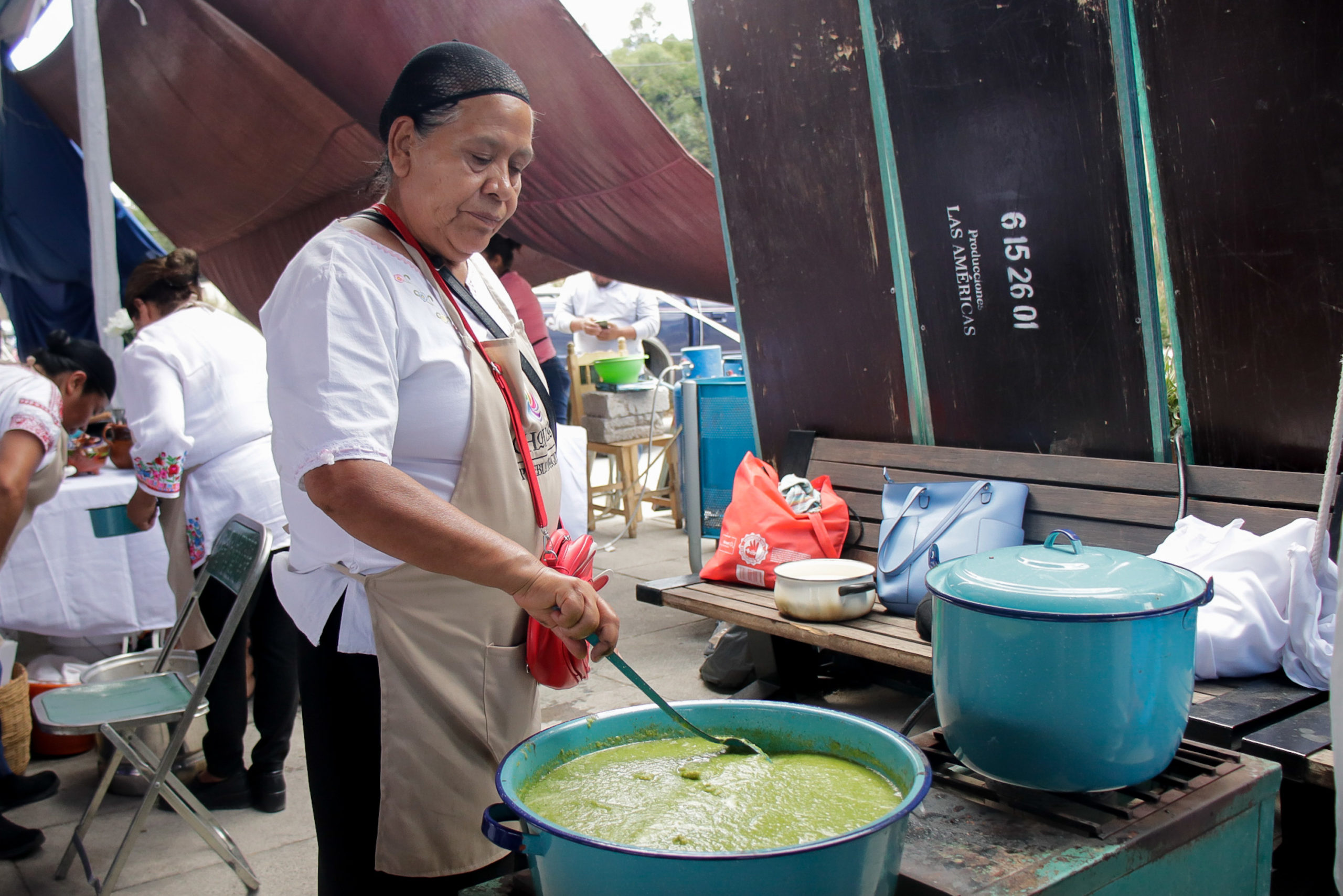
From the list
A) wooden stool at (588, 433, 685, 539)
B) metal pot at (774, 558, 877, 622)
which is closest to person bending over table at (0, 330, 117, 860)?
metal pot at (774, 558, 877, 622)

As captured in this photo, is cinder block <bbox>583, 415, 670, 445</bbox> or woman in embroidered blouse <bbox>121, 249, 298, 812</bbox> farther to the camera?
cinder block <bbox>583, 415, 670, 445</bbox>

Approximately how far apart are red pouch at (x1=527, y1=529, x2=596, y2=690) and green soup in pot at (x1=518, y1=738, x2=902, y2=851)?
0.25 m

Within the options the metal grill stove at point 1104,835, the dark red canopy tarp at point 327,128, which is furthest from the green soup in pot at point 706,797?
the dark red canopy tarp at point 327,128

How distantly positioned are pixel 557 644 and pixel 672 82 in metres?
33.7

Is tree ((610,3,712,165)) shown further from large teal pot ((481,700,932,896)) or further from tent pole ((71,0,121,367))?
large teal pot ((481,700,932,896))

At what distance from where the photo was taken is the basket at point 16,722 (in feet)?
10.3

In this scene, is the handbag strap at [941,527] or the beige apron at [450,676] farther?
the handbag strap at [941,527]

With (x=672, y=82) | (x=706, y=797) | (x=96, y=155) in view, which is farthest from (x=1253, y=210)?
(x=672, y=82)

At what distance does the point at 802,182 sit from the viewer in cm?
383

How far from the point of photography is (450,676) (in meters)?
1.49

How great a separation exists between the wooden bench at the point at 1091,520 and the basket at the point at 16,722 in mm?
2018

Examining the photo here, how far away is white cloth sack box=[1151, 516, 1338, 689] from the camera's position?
87.4 inches

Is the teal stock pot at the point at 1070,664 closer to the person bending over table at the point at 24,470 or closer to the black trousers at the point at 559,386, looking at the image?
the person bending over table at the point at 24,470

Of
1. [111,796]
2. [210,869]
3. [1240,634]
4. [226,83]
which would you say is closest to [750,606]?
[1240,634]
